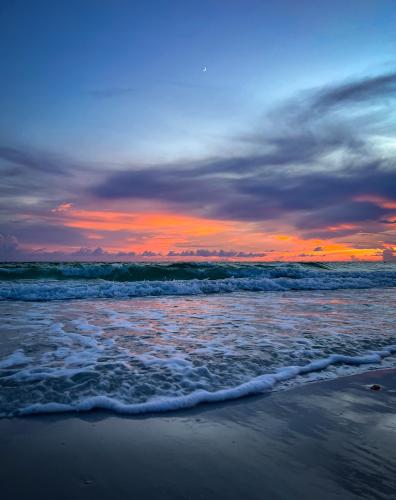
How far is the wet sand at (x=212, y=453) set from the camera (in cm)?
221

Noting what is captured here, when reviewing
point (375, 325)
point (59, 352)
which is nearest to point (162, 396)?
point (59, 352)

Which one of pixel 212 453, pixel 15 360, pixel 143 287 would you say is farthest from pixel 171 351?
pixel 143 287

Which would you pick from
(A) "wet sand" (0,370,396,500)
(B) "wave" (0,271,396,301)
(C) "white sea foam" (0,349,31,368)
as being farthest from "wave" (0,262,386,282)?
(A) "wet sand" (0,370,396,500)

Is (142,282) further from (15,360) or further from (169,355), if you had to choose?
(15,360)

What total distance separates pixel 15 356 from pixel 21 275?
55.4 ft

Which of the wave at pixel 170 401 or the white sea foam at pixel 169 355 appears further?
the white sea foam at pixel 169 355

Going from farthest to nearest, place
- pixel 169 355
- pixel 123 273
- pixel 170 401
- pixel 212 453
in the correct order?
pixel 123 273 → pixel 169 355 → pixel 170 401 → pixel 212 453

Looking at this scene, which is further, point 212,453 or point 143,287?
point 143,287

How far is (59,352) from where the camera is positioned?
5117mm

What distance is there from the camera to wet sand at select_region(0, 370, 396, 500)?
221 centimetres

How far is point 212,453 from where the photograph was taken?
8.64ft

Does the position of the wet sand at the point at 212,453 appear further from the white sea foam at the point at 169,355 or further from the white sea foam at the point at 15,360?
the white sea foam at the point at 15,360

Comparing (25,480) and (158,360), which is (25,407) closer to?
(25,480)

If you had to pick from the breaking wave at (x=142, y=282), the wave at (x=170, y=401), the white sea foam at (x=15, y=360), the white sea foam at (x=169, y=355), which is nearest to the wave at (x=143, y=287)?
the breaking wave at (x=142, y=282)
